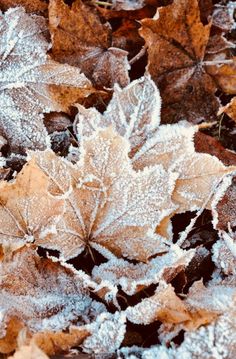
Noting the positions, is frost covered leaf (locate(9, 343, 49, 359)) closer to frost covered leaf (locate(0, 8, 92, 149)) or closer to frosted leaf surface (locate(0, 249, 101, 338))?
frosted leaf surface (locate(0, 249, 101, 338))

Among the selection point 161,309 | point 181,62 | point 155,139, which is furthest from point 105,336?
point 181,62

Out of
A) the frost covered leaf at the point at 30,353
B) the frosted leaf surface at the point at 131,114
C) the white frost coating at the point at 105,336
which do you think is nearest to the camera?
the frost covered leaf at the point at 30,353

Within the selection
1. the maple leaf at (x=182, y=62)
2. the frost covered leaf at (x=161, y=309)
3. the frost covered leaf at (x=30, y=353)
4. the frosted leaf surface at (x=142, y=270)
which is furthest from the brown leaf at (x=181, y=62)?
the frost covered leaf at (x=30, y=353)

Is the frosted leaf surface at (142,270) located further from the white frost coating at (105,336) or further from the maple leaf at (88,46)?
the maple leaf at (88,46)

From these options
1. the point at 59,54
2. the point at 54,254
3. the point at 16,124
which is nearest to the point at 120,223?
the point at 54,254

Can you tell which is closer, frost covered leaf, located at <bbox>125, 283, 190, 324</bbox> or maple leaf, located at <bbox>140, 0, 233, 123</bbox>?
frost covered leaf, located at <bbox>125, 283, 190, 324</bbox>

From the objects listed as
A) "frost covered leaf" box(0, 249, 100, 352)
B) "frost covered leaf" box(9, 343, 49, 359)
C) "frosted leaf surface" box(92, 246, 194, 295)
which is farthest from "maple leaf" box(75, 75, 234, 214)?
"frost covered leaf" box(9, 343, 49, 359)

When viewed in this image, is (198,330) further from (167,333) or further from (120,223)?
(120,223)

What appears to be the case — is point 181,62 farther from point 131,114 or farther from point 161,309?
point 161,309
